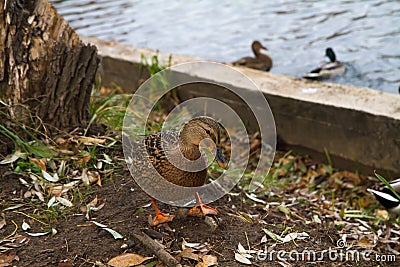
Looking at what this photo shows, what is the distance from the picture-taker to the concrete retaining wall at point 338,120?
15.8 feet

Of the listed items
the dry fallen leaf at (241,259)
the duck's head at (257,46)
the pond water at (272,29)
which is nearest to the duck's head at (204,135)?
the dry fallen leaf at (241,259)

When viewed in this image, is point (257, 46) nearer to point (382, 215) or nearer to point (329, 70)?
point (329, 70)

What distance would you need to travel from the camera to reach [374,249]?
382 cm

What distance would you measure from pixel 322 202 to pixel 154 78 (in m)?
2.24

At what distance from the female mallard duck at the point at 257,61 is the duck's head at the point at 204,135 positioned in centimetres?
386

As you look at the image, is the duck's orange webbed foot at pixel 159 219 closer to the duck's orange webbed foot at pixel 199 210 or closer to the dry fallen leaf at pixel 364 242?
the duck's orange webbed foot at pixel 199 210

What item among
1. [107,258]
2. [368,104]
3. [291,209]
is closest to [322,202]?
[291,209]

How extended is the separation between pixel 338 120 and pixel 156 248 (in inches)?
100

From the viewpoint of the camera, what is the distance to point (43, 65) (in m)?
4.11

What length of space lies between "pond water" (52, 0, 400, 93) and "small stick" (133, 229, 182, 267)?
166 inches

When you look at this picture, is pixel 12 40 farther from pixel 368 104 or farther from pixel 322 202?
pixel 368 104

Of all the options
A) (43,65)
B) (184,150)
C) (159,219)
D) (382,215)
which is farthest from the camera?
(382,215)

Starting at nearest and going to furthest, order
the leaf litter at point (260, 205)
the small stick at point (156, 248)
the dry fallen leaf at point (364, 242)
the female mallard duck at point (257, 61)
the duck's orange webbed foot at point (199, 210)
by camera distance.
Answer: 1. the small stick at point (156, 248)
2. the leaf litter at point (260, 205)
3. the duck's orange webbed foot at point (199, 210)
4. the dry fallen leaf at point (364, 242)
5. the female mallard duck at point (257, 61)

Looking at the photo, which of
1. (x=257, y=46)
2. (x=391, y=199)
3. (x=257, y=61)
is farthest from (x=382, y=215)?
(x=257, y=46)
